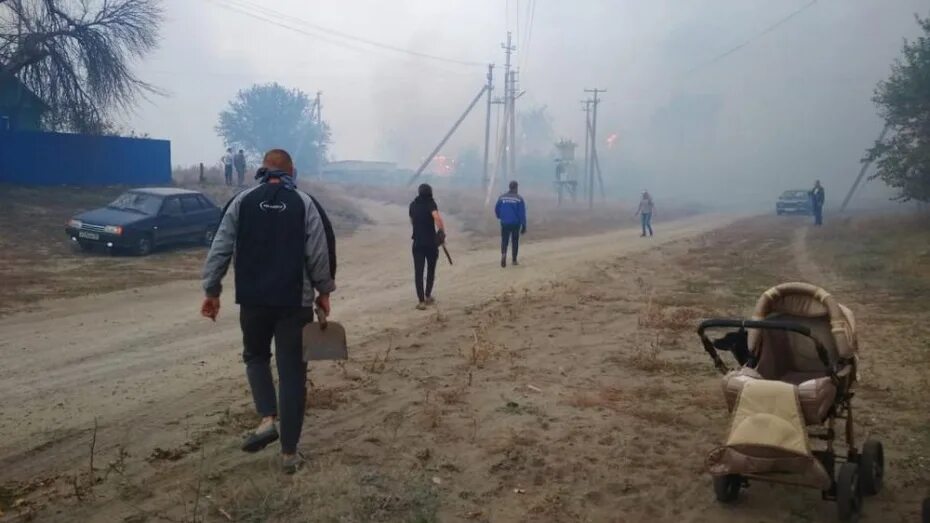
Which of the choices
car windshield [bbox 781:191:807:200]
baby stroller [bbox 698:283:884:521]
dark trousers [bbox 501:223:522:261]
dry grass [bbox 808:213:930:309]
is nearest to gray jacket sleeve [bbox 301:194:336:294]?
baby stroller [bbox 698:283:884:521]

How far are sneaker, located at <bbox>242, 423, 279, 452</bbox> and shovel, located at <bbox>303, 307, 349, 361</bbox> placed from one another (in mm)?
569

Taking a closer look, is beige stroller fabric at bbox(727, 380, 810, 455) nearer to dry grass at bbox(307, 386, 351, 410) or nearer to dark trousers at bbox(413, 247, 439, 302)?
dry grass at bbox(307, 386, 351, 410)

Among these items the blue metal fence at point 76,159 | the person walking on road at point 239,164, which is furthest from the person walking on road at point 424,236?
the person walking on road at point 239,164

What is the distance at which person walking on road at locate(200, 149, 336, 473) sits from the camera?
4.61 meters

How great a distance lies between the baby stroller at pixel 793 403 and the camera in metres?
4.02

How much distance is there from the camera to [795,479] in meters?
4.10

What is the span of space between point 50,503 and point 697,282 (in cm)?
1210

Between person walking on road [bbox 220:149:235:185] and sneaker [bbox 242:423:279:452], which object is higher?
person walking on road [bbox 220:149:235:185]

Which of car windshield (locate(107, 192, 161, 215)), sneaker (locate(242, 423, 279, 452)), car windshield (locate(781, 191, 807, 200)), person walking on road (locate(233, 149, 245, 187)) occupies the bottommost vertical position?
sneaker (locate(242, 423, 279, 452))

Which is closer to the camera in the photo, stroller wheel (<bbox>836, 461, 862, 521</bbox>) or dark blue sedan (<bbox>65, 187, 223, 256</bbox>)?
stroller wheel (<bbox>836, 461, 862, 521</bbox>)

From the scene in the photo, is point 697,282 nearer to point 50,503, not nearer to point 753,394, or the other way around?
point 753,394

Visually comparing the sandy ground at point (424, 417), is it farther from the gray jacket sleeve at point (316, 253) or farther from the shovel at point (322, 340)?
the gray jacket sleeve at point (316, 253)

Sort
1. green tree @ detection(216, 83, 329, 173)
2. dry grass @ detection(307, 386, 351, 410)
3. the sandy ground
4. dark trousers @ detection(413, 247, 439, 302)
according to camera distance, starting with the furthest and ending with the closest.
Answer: green tree @ detection(216, 83, 329, 173) < dark trousers @ detection(413, 247, 439, 302) < dry grass @ detection(307, 386, 351, 410) < the sandy ground

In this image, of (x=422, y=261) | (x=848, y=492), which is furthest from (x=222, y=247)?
(x=422, y=261)
